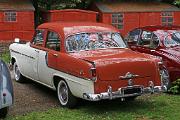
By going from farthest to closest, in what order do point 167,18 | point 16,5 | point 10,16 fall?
point 167,18
point 16,5
point 10,16

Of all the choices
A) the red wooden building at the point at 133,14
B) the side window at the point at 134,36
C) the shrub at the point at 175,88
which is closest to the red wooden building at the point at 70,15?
the red wooden building at the point at 133,14

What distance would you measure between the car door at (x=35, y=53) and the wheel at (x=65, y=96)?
1.13 metres

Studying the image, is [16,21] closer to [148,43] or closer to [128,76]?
[148,43]

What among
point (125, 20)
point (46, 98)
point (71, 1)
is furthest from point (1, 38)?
point (46, 98)

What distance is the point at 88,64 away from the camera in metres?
7.75

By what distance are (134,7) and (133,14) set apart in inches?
23.9

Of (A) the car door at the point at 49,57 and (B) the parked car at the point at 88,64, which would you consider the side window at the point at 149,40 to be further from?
(A) the car door at the point at 49,57

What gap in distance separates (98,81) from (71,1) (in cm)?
1177

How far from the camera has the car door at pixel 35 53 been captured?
9.65 meters

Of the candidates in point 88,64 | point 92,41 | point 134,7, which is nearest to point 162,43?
point 92,41

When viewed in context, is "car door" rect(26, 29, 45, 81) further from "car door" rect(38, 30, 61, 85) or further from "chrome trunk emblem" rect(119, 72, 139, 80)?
"chrome trunk emblem" rect(119, 72, 139, 80)

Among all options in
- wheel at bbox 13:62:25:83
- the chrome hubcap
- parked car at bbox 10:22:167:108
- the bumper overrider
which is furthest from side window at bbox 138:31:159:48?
wheel at bbox 13:62:25:83

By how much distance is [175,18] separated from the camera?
1934 cm

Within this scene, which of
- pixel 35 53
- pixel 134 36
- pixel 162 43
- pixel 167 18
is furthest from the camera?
pixel 167 18
